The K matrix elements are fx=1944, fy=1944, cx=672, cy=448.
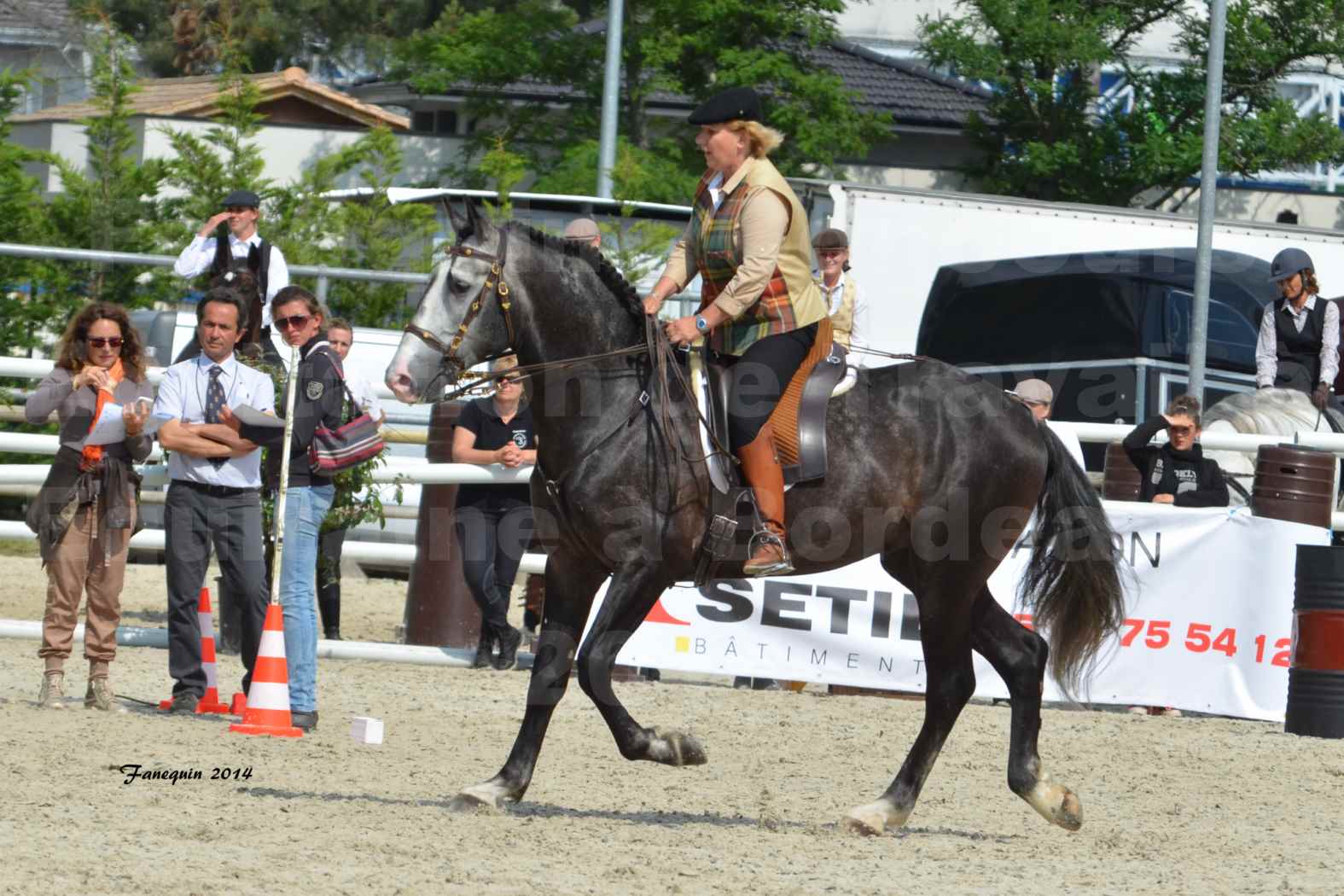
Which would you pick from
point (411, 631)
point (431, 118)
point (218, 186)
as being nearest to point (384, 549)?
point (411, 631)

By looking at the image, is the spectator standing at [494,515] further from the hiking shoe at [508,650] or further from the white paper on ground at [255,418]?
the white paper on ground at [255,418]

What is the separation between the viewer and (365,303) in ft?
56.9

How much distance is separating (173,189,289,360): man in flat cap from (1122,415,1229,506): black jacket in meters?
5.25

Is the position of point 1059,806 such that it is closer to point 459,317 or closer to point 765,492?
point 765,492

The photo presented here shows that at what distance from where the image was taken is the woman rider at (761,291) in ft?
23.6

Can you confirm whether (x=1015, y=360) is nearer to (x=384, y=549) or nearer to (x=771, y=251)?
(x=384, y=549)

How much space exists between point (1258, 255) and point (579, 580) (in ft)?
38.4

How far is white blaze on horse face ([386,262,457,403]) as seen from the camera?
6.88 m

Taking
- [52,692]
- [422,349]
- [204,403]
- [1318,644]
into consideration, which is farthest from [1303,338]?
[52,692]

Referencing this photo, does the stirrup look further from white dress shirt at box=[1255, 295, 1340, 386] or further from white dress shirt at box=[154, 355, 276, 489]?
white dress shirt at box=[1255, 295, 1340, 386]

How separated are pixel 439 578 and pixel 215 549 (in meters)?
2.72

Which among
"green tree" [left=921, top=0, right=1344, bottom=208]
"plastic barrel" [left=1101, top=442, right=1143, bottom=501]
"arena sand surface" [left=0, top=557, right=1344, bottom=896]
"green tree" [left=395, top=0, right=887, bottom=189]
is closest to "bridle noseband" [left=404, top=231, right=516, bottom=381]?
"arena sand surface" [left=0, top=557, right=1344, bottom=896]

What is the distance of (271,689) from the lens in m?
8.78

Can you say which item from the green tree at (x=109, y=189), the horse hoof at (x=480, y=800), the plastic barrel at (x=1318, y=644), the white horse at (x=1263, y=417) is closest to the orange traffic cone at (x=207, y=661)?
the horse hoof at (x=480, y=800)
